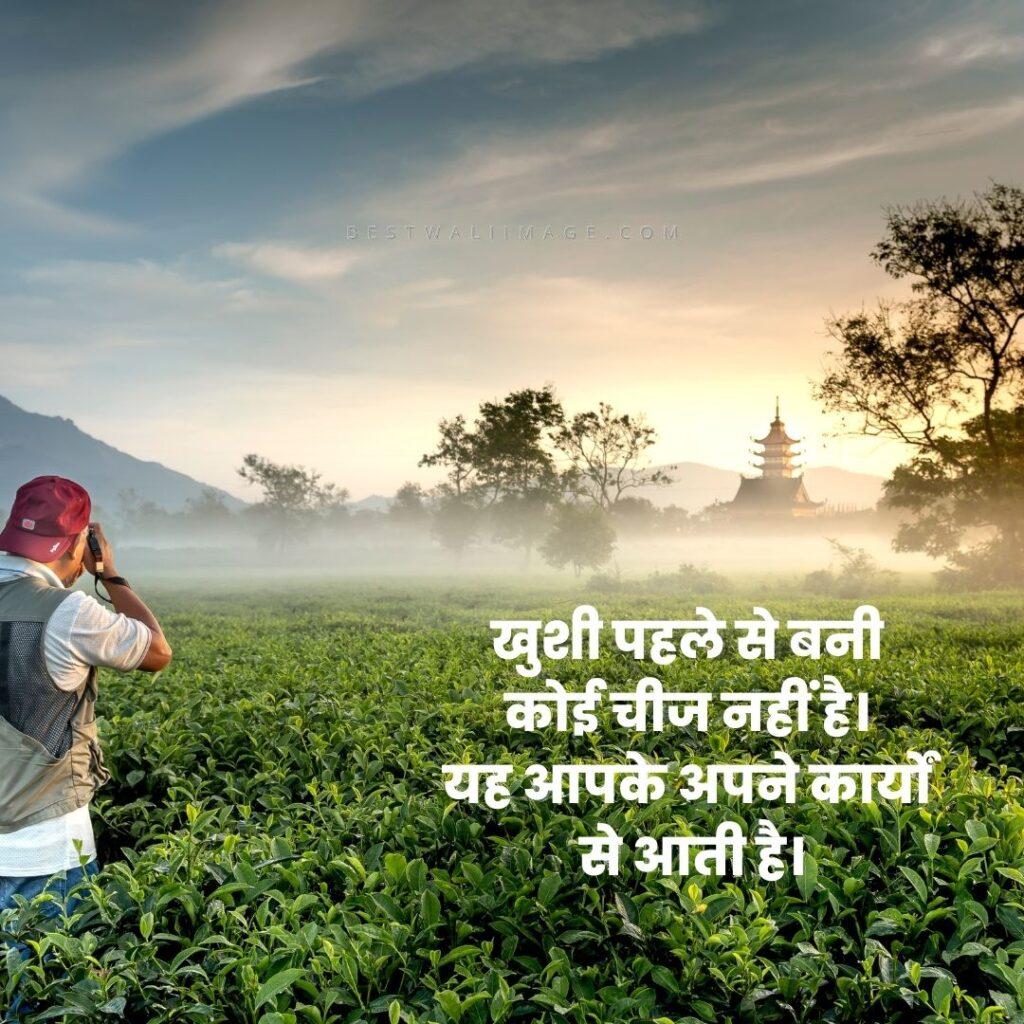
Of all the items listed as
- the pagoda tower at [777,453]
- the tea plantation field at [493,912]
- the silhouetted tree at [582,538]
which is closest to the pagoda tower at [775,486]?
the pagoda tower at [777,453]

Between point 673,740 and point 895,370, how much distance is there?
2816 cm

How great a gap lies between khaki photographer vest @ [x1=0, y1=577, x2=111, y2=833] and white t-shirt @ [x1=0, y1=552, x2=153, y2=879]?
0.04m

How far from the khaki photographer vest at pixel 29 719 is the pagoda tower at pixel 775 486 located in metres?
88.7

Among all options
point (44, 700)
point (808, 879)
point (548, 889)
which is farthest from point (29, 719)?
point (808, 879)

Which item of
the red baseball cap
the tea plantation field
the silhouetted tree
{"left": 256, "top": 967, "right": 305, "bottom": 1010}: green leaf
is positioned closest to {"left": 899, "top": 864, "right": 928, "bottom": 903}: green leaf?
the tea plantation field

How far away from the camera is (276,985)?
7.14 ft

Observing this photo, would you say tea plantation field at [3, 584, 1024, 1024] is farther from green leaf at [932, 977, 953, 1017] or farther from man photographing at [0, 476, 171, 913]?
man photographing at [0, 476, 171, 913]

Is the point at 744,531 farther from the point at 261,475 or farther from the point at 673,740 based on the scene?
the point at 673,740

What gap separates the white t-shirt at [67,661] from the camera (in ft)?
10.8

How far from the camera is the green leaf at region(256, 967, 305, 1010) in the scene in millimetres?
2146

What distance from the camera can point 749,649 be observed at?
9367 millimetres

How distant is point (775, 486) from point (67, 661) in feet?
296

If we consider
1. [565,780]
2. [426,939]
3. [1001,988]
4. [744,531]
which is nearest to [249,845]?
[426,939]

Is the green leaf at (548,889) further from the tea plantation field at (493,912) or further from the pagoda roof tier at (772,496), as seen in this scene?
the pagoda roof tier at (772,496)
